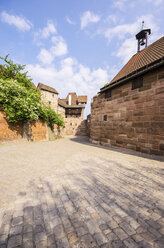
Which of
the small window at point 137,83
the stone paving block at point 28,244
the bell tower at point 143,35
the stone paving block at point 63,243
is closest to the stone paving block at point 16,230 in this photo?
the stone paving block at point 28,244

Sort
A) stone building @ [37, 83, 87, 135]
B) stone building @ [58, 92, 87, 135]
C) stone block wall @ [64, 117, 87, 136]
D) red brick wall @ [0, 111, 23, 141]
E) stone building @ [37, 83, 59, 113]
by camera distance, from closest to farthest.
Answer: red brick wall @ [0, 111, 23, 141], stone building @ [37, 83, 59, 113], stone building @ [37, 83, 87, 135], stone block wall @ [64, 117, 87, 136], stone building @ [58, 92, 87, 135]

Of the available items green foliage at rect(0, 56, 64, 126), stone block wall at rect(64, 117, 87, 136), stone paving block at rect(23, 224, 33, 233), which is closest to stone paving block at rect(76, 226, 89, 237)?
stone paving block at rect(23, 224, 33, 233)

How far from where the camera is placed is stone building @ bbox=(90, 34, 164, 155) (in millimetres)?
4699

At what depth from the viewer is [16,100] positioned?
7902 millimetres

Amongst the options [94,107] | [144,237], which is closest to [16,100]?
[94,107]

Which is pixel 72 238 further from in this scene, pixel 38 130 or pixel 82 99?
pixel 82 99

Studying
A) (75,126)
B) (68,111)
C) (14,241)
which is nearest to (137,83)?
(14,241)

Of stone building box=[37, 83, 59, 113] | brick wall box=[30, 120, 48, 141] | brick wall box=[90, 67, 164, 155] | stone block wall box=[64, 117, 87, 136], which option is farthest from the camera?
stone block wall box=[64, 117, 87, 136]

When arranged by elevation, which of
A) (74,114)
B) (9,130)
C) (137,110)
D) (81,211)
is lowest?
(81,211)

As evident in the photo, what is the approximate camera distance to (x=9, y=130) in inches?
321

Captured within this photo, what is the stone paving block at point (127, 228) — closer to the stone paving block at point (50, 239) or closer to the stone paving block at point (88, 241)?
the stone paving block at point (88, 241)

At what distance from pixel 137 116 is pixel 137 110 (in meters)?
0.36

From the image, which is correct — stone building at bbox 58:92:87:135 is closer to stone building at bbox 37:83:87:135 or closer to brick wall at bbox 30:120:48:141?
stone building at bbox 37:83:87:135

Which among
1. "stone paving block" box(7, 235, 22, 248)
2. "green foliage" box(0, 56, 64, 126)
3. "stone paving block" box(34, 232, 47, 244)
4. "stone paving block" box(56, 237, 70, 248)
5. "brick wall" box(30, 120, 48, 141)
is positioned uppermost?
"green foliage" box(0, 56, 64, 126)
